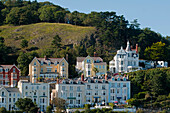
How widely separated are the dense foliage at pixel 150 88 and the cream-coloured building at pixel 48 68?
1654 cm

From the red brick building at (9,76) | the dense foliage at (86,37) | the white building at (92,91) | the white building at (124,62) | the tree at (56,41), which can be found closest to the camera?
the white building at (92,91)

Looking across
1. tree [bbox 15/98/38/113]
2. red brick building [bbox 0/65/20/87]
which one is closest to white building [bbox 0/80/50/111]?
tree [bbox 15/98/38/113]

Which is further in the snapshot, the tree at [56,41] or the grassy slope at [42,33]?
the grassy slope at [42,33]

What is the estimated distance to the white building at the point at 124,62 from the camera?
12238cm

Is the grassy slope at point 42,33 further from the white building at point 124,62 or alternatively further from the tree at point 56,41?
the white building at point 124,62

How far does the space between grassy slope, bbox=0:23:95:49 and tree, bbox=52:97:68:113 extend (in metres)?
50.9

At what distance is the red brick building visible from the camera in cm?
11406

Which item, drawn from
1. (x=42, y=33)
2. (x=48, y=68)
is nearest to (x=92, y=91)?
(x=48, y=68)

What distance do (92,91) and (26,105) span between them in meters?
15.8

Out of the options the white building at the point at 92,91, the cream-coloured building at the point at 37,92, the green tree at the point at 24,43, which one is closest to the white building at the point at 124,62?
the white building at the point at 92,91

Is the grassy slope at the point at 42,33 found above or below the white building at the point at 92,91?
above

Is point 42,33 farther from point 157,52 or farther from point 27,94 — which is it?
point 27,94

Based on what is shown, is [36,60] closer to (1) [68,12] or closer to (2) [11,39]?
(2) [11,39]

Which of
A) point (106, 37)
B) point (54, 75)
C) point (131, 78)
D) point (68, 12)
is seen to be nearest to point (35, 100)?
point (54, 75)
